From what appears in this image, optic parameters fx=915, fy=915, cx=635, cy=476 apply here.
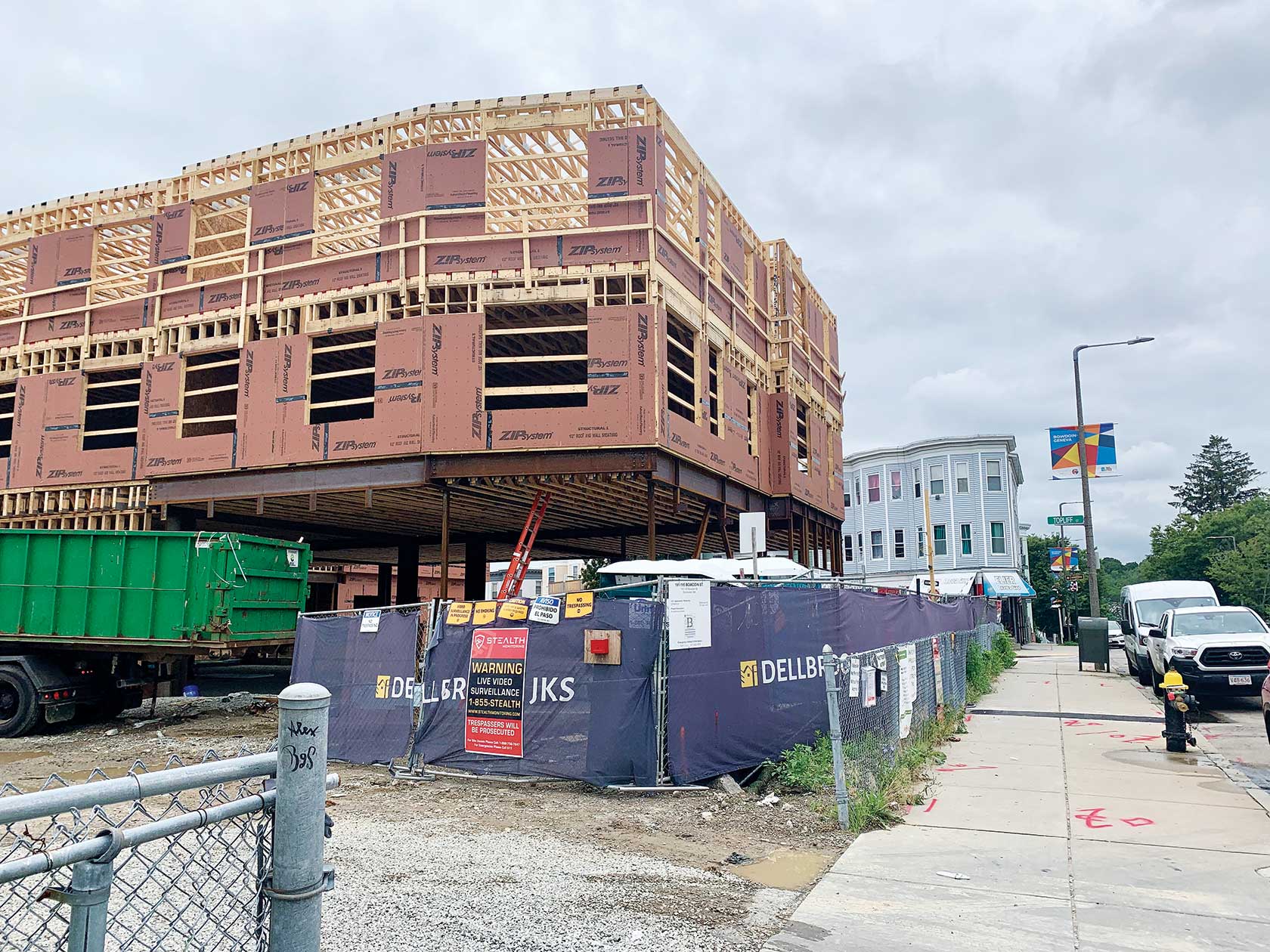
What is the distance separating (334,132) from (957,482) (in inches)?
1633

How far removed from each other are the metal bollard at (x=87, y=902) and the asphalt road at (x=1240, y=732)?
10.7 meters

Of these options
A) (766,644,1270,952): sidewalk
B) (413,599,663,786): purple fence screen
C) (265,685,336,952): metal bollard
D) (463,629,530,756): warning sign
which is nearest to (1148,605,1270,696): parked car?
(766,644,1270,952): sidewalk

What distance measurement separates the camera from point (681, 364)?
74.2 ft

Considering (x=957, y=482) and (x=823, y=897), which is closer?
(x=823, y=897)

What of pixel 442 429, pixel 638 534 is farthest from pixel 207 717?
pixel 638 534

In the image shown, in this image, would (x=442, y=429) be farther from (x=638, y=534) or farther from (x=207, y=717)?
(x=638, y=534)

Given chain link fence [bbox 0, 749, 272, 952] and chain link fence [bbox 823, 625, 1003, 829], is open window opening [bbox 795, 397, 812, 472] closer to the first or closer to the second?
chain link fence [bbox 823, 625, 1003, 829]

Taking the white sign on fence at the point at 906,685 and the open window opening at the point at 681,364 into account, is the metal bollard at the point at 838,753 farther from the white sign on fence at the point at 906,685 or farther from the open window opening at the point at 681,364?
the open window opening at the point at 681,364

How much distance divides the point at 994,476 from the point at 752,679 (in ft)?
151

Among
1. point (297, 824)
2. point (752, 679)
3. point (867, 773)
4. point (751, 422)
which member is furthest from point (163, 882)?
point (751, 422)

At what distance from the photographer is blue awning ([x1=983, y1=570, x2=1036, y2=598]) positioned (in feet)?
146

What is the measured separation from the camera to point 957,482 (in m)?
52.3

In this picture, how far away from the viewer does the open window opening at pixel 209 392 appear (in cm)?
2102

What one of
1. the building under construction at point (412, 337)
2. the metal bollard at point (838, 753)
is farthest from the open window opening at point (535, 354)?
the metal bollard at point (838, 753)
